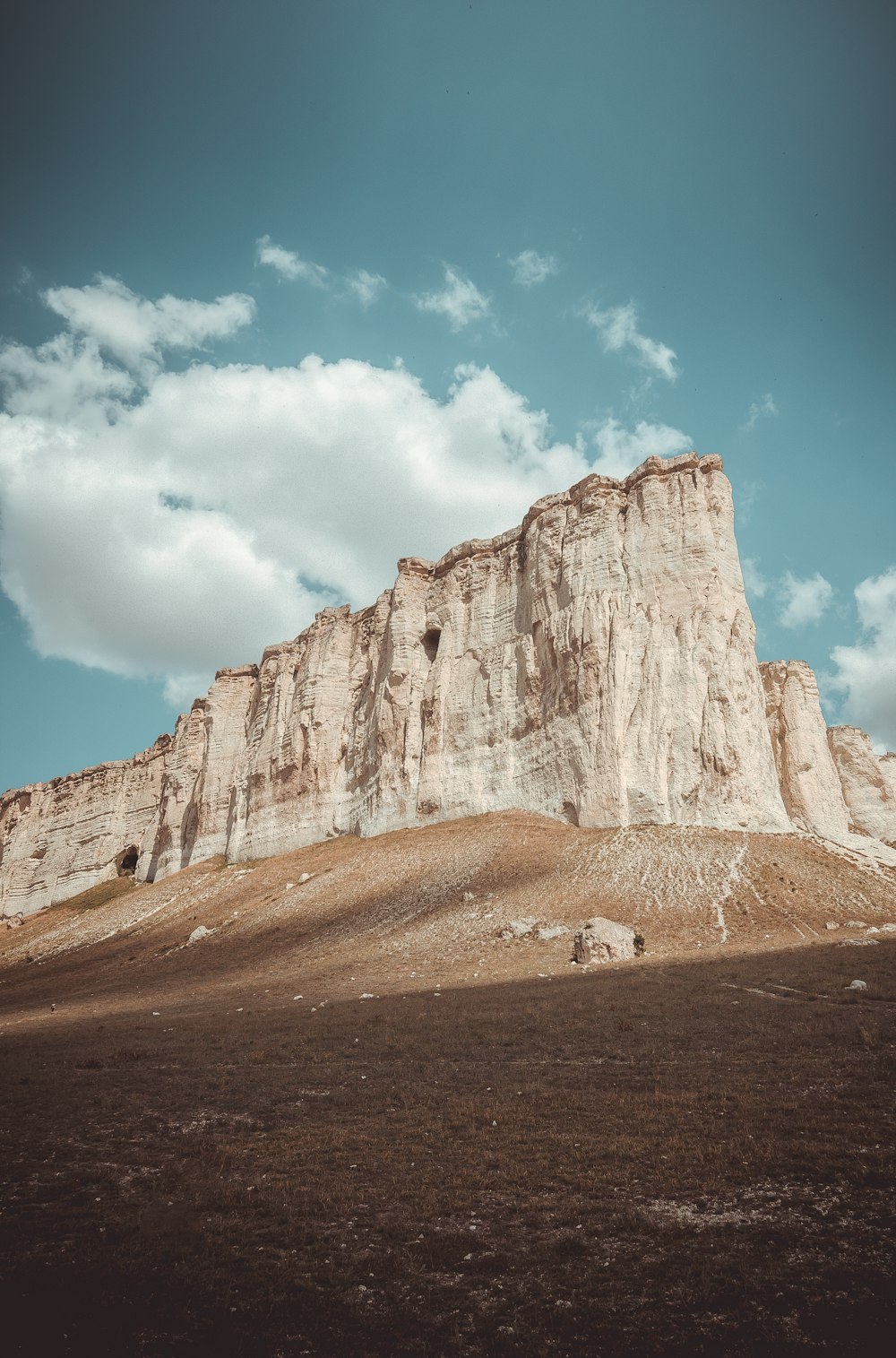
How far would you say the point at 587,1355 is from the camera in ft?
13.2

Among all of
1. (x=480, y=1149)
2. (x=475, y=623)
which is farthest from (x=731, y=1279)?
(x=475, y=623)

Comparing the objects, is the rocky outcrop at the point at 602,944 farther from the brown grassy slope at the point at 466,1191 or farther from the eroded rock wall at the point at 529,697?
the eroded rock wall at the point at 529,697

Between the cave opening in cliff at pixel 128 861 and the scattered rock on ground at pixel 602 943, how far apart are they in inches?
2490

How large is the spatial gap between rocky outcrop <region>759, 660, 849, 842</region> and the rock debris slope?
14 cm

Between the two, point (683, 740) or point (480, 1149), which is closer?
point (480, 1149)

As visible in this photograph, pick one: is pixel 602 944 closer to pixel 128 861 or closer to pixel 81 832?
pixel 128 861

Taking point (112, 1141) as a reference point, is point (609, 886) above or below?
above

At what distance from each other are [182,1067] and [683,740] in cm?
3210

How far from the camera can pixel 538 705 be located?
46.4 m

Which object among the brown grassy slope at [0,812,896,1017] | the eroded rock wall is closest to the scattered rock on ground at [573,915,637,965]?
the brown grassy slope at [0,812,896,1017]

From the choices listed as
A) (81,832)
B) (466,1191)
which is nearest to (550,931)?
(466,1191)

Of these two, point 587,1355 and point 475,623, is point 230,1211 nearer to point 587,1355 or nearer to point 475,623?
point 587,1355

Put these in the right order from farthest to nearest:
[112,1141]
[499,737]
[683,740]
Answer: [499,737], [683,740], [112,1141]

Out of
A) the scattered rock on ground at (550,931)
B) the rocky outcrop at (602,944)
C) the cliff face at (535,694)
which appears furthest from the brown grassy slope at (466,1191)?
the cliff face at (535,694)
